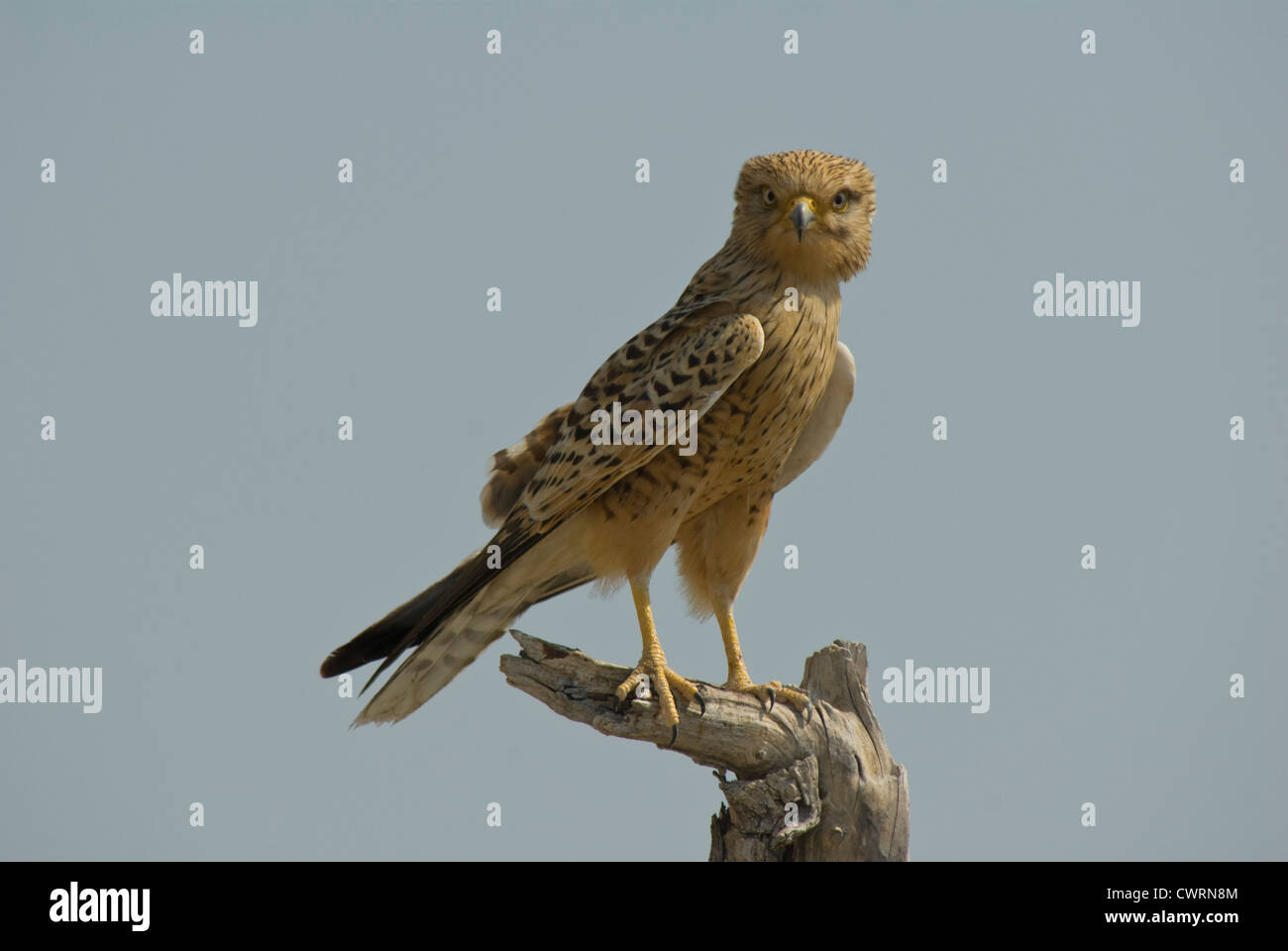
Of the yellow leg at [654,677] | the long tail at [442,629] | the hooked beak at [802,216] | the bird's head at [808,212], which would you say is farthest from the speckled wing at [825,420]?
the long tail at [442,629]

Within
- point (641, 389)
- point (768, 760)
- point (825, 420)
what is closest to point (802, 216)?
point (641, 389)

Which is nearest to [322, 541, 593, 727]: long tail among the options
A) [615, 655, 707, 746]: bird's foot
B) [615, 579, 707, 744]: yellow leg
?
[615, 579, 707, 744]: yellow leg

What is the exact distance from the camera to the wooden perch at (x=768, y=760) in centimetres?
595

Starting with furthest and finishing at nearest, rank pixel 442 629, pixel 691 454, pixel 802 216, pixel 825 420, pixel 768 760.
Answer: pixel 825 420
pixel 442 629
pixel 768 760
pixel 691 454
pixel 802 216

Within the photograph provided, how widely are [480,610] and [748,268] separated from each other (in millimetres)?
1859

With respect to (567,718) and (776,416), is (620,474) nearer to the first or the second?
(776,416)

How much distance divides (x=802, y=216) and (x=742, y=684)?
2027 millimetres

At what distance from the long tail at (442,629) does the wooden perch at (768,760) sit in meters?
0.27

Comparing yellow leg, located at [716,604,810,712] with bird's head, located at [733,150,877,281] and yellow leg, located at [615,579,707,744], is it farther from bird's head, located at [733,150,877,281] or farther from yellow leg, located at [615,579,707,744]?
bird's head, located at [733,150,877,281]

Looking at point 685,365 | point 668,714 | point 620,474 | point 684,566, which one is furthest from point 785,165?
point 668,714

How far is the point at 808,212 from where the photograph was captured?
5.78 m

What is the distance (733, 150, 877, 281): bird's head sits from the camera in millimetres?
5867

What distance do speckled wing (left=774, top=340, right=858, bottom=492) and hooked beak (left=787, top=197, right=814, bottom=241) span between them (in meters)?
0.66

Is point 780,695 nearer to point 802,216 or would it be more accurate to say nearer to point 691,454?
point 691,454
